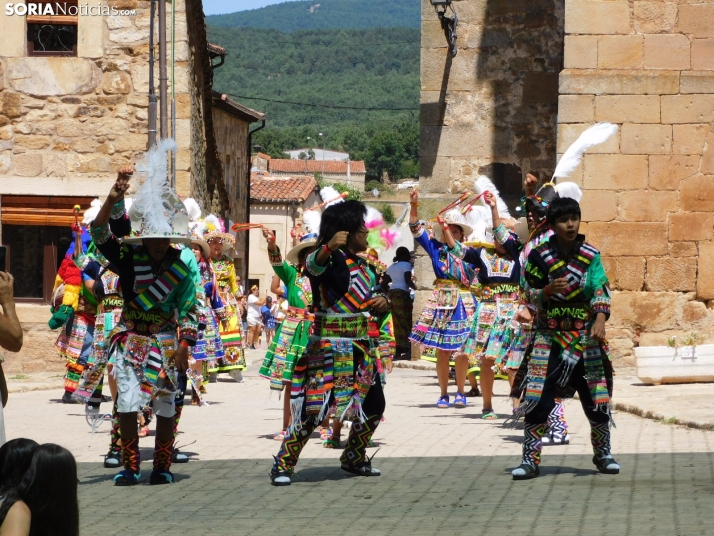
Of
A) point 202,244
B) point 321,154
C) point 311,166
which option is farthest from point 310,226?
point 321,154

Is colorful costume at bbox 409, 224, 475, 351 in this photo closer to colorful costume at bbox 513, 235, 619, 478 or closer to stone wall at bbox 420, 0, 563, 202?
colorful costume at bbox 513, 235, 619, 478

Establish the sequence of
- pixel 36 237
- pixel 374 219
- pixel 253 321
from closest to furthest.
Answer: pixel 374 219, pixel 36 237, pixel 253 321

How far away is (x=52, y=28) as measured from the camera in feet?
56.3

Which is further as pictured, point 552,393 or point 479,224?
point 479,224

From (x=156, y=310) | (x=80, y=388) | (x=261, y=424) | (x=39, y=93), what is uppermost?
(x=39, y=93)

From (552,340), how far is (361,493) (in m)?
1.56

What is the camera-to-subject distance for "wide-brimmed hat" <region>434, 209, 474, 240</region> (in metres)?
12.2

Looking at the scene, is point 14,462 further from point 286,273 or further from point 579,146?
point 579,146

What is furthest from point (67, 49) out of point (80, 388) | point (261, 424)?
point (80, 388)

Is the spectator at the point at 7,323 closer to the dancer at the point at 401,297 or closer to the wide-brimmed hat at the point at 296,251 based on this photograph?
the wide-brimmed hat at the point at 296,251

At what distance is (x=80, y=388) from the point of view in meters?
8.89

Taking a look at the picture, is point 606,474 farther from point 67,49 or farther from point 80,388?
point 67,49

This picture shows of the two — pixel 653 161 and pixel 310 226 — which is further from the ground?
pixel 653 161

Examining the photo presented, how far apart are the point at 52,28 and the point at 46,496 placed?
46.0 ft
